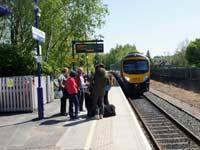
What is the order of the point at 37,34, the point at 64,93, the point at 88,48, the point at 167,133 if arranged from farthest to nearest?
1. the point at 88,48
2. the point at 64,93
3. the point at 167,133
4. the point at 37,34

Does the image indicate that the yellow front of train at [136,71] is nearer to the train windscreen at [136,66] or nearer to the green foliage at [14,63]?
the train windscreen at [136,66]

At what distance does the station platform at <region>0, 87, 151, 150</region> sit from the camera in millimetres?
9516

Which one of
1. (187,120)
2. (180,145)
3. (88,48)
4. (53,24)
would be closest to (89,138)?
(180,145)

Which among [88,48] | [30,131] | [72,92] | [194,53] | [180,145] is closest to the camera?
[30,131]

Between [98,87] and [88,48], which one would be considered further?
[88,48]

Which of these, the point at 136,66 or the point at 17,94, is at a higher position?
the point at 136,66

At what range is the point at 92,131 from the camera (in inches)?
450

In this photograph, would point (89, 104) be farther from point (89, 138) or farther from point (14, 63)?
point (14, 63)

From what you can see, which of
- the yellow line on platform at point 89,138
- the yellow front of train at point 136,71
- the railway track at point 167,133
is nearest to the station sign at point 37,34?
the yellow line on platform at point 89,138

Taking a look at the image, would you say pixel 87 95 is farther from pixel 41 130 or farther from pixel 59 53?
pixel 59 53

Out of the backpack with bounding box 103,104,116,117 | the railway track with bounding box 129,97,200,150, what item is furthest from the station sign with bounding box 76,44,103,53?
the backpack with bounding box 103,104,116,117

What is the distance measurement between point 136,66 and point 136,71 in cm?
39

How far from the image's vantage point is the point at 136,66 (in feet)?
102

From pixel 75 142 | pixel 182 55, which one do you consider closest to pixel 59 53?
pixel 75 142
